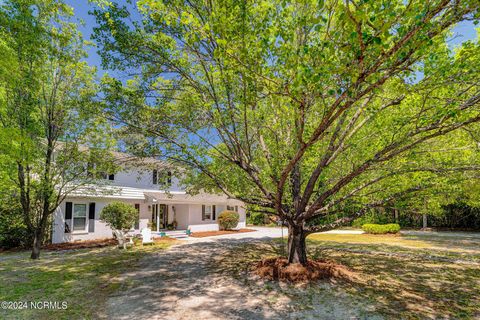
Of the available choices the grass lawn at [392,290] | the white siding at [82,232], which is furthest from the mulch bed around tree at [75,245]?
the grass lawn at [392,290]

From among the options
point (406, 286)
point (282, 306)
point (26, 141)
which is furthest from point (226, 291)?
point (26, 141)

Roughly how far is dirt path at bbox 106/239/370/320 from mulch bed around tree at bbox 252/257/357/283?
3.18ft

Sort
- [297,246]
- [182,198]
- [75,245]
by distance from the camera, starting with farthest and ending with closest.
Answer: [182,198] → [75,245] → [297,246]

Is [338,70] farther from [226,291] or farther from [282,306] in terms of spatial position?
[226,291]

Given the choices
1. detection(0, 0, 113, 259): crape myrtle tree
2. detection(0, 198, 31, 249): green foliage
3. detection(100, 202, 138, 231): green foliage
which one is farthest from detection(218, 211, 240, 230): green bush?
detection(0, 198, 31, 249): green foliage

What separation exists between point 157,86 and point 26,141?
427 cm

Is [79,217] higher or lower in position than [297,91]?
lower

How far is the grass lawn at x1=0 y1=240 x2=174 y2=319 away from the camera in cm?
575

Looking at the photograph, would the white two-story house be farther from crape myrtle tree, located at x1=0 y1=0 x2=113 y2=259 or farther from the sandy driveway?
the sandy driveway

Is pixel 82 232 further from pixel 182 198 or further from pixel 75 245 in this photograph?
pixel 182 198

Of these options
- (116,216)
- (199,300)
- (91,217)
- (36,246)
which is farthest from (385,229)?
(36,246)

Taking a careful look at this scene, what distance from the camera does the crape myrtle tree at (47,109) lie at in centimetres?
872

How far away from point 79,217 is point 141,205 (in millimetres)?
4445

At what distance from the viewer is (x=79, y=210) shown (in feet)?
54.6
